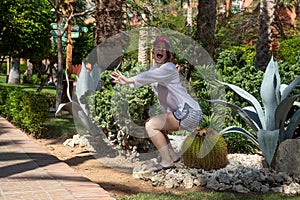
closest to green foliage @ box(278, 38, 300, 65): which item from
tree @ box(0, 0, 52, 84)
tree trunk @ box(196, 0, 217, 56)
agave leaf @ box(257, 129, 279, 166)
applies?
tree trunk @ box(196, 0, 217, 56)

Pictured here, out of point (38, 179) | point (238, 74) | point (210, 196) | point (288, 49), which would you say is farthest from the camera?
point (288, 49)

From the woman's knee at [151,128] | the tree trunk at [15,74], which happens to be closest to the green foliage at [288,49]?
the tree trunk at [15,74]

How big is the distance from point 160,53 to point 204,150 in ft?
4.32

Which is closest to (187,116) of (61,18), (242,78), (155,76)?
(155,76)

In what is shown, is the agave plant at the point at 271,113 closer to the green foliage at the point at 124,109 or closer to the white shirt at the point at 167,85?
the white shirt at the point at 167,85

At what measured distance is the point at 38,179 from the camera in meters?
5.09

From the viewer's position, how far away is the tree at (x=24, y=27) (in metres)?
13.7

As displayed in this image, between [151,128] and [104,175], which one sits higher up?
[151,128]

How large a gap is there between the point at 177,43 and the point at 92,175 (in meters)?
5.24

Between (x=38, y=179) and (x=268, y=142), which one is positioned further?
(x=268, y=142)

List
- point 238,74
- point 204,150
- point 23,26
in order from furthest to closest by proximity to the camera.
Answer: point 23,26 < point 238,74 < point 204,150

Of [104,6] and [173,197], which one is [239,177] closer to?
[173,197]

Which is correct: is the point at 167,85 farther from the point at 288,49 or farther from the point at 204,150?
the point at 288,49

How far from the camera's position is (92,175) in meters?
5.75
